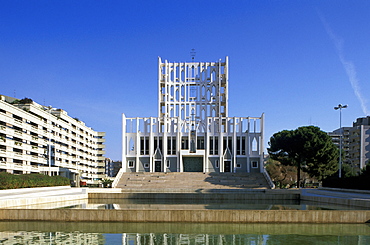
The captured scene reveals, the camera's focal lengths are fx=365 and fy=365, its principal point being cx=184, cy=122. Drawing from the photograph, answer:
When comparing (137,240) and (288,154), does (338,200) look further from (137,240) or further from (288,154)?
(288,154)

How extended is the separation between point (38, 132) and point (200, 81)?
28821 millimetres

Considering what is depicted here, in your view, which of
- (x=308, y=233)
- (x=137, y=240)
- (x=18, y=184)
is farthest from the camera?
(x=18, y=184)

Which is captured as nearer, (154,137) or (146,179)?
(146,179)

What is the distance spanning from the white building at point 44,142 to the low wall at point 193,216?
100 ft

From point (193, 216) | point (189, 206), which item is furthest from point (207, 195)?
point (193, 216)

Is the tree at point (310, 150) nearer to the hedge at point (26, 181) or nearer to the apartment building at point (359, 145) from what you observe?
the hedge at point (26, 181)

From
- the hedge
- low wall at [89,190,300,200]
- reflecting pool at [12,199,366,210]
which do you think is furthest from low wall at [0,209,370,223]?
the hedge

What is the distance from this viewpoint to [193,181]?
43.2m

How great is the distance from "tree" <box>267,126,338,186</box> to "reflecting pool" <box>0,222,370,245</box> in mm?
31930

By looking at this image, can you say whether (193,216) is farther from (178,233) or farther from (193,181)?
(193,181)

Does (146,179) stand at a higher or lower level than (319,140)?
lower

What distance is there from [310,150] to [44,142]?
4493cm

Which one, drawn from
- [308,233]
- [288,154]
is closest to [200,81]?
[288,154]

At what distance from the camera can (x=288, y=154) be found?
164 feet
